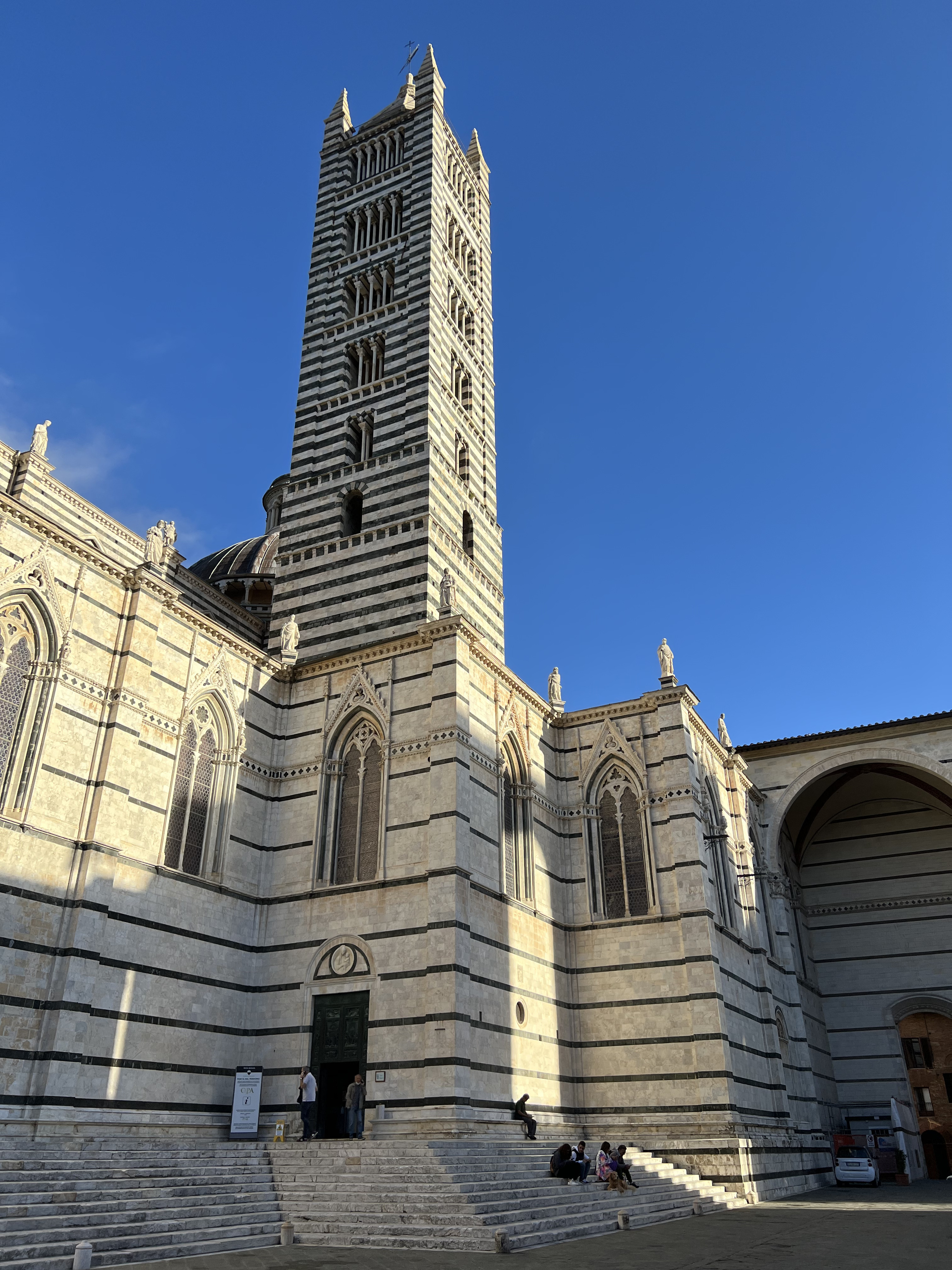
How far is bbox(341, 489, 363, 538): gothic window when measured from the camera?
2684cm

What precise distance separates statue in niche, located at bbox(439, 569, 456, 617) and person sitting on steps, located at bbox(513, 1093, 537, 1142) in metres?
9.76

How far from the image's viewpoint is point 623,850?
23172mm

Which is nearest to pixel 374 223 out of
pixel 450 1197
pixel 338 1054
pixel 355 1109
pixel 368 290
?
pixel 368 290

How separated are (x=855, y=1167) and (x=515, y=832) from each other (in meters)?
12.9

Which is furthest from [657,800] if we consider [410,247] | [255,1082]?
[410,247]

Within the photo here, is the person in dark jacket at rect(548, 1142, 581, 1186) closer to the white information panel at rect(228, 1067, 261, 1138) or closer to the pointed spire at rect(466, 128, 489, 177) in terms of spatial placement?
the white information panel at rect(228, 1067, 261, 1138)

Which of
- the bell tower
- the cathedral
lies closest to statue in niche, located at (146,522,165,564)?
the cathedral

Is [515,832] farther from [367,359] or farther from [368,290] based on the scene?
[368,290]

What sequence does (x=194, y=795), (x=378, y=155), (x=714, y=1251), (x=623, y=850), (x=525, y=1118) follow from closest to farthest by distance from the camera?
1. (x=714, y=1251)
2. (x=525, y=1118)
3. (x=194, y=795)
4. (x=623, y=850)
5. (x=378, y=155)

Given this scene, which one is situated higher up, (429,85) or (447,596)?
(429,85)

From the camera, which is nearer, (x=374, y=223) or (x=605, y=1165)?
(x=605, y=1165)

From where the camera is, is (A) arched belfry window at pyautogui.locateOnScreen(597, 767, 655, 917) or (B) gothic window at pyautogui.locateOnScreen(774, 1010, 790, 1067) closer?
(A) arched belfry window at pyautogui.locateOnScreen(597, 767, 655, 917)

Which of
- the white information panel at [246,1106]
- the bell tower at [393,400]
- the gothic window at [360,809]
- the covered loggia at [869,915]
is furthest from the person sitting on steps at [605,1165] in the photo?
the covered loggia at [869,915]

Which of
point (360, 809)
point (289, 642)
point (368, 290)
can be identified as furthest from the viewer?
point (368, 290)
